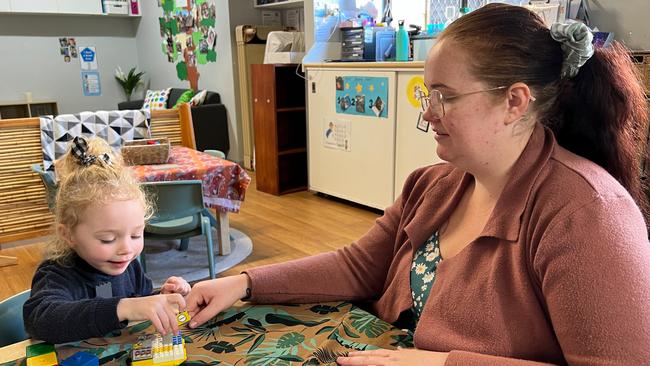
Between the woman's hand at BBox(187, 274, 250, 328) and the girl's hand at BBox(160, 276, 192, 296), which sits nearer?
the woman's hand at BBox(187, 274, 250, 328)

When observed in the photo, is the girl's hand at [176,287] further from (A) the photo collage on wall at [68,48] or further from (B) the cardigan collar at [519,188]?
(A) the photo collage on wall at [68,48]

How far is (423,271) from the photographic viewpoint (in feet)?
3.31

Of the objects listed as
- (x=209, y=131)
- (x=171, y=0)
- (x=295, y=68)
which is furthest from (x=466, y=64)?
(x=171, y=0)

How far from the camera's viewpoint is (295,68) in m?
4.33

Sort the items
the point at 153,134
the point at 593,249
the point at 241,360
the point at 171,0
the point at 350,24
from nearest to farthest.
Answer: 1. the point at 593,249
2. the point at 241,360
3. the point at 153,134
4. the point at 350,24
5. the point at 171,0

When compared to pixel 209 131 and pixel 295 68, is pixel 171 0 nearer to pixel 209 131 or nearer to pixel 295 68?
pixel 209 131

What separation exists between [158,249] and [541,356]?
2.77 meters

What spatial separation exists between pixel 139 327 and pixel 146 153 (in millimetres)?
1861

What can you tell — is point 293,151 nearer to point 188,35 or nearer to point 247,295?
point 188,35

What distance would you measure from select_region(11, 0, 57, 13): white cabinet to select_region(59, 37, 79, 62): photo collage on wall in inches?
19.4

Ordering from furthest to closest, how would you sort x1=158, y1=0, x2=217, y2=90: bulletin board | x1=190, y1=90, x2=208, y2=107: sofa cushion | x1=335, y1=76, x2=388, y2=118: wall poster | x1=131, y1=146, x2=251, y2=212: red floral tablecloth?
1. x1=158, y1=0, x2=217, y2=90: bulletin board
2. x1=190, y1=90, x2=208, y2=107: sofa cushion
3. x1=335, y1=76, x2=388, y2=118: wall poster
4. x1=131, y1=146, x2=251, y2=212: red floral tablecloth

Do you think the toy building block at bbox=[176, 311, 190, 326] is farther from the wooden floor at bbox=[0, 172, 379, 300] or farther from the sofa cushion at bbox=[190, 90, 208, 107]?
the sofa cushion at bbox=[190, 90, 208, 107]

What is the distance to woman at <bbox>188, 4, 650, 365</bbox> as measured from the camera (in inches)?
27.7

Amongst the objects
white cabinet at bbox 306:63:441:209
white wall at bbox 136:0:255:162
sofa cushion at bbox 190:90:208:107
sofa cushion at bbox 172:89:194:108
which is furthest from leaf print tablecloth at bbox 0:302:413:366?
sofa cushion at bbox 172:89:194:108
